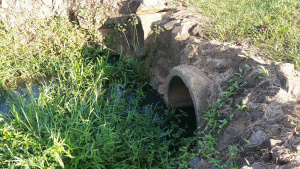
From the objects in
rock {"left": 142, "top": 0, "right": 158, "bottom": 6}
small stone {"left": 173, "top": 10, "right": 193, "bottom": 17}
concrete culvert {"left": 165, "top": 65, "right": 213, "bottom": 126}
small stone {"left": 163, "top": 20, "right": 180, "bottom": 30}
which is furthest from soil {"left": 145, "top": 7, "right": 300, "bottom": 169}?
rock {"left": 142, "top": 0, "right": 158, "bottom": 6}

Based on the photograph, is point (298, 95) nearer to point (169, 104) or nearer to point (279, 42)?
point (279, 42)

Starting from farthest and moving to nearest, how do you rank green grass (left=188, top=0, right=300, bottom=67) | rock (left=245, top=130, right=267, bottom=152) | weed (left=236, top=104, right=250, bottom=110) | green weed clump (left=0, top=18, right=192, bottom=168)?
green grass (left=188, top=0, right=300, bottom=67) → green weed clump (left=0, top=18, right=192, bottom=168) → weed (left=236, top=104, right=250, bottom=110) → rock (left=245, top=130, right=267, bottom=152)

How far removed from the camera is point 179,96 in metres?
4.62

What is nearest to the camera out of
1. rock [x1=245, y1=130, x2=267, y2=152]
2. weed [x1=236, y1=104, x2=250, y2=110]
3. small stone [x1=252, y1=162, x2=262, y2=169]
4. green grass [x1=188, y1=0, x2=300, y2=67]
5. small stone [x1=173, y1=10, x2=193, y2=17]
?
small stone [x1=252, y1=162, x2=262, y2=169]

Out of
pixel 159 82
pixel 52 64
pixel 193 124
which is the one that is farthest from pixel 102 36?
pixel 193 124

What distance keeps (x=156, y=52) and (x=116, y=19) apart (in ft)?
4.27

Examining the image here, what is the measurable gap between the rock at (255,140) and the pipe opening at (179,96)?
1963mm

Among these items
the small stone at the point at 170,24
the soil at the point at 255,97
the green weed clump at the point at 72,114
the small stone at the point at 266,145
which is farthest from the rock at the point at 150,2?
the small stone at the point at 266,145

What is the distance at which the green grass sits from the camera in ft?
12.5

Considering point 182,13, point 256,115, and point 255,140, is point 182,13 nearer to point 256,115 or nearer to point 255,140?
point 256,115

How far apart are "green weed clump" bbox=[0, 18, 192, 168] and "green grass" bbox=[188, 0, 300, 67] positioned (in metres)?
1.46

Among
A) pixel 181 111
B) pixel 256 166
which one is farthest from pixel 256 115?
pixel 181 111

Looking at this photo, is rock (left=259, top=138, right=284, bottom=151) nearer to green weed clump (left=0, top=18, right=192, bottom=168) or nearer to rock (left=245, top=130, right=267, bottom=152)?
rock (left=245, top=130, right=267, bottom=152)

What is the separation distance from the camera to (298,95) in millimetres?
2787
